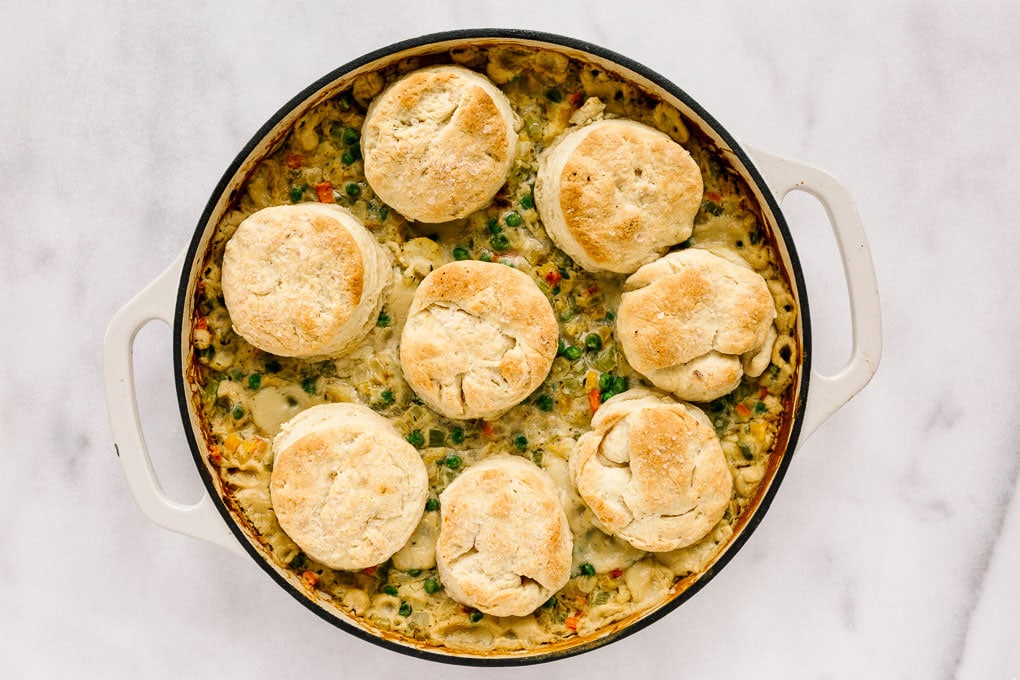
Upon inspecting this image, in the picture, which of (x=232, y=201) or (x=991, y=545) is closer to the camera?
(x=232, y=201)

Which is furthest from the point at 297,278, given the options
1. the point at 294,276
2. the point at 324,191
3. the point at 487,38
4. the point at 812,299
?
the point at 812,299

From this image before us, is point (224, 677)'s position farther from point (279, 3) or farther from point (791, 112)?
point (791, 112)

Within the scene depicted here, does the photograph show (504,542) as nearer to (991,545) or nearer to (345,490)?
(345,490)

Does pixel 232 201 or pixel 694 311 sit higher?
pixel 232 201

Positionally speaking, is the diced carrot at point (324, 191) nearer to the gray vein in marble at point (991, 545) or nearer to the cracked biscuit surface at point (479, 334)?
the cracked biscuit surface at point (479, 334)

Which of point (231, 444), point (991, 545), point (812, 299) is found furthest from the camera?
point (991, 545)

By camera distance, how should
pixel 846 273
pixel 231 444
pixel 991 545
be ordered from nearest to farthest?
pixel 846 273
pixel 231 444
pixel 991 545

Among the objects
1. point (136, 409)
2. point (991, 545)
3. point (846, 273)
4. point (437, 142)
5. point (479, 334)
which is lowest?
point (991, 545)
